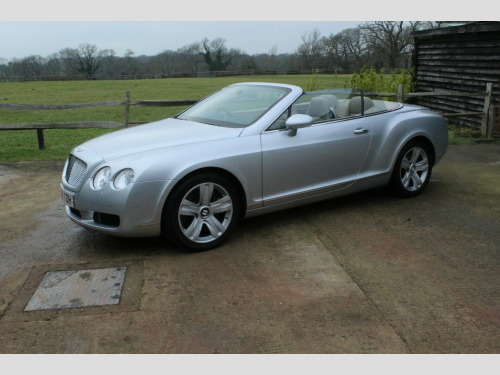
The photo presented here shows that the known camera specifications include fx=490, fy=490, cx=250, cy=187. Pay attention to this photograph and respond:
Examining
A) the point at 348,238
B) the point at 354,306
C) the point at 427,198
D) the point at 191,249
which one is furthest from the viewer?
the point at 427,198

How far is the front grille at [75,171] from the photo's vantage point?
4.29m

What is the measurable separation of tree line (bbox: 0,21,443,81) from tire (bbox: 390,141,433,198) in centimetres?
4651

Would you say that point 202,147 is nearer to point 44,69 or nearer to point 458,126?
point 458,126

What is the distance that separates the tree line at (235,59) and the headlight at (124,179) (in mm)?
49084

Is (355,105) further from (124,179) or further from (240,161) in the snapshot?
(124,179)

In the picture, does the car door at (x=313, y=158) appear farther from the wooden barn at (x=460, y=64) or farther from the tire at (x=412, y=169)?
the wooden barn at (x=460, y=64)

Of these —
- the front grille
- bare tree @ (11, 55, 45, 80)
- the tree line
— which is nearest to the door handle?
the front grille

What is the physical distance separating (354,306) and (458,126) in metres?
10.4

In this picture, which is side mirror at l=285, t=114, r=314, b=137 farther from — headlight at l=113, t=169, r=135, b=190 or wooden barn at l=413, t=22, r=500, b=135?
wooden barn at l=413, t=22, r=500, b=135

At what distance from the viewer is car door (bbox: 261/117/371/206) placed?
465 centimetres

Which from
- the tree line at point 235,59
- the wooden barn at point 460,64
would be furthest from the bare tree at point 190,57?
the wooden barn at point 460,64

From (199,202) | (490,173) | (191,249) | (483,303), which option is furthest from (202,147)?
(490,173)

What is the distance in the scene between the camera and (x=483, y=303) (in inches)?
133

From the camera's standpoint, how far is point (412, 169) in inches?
231
